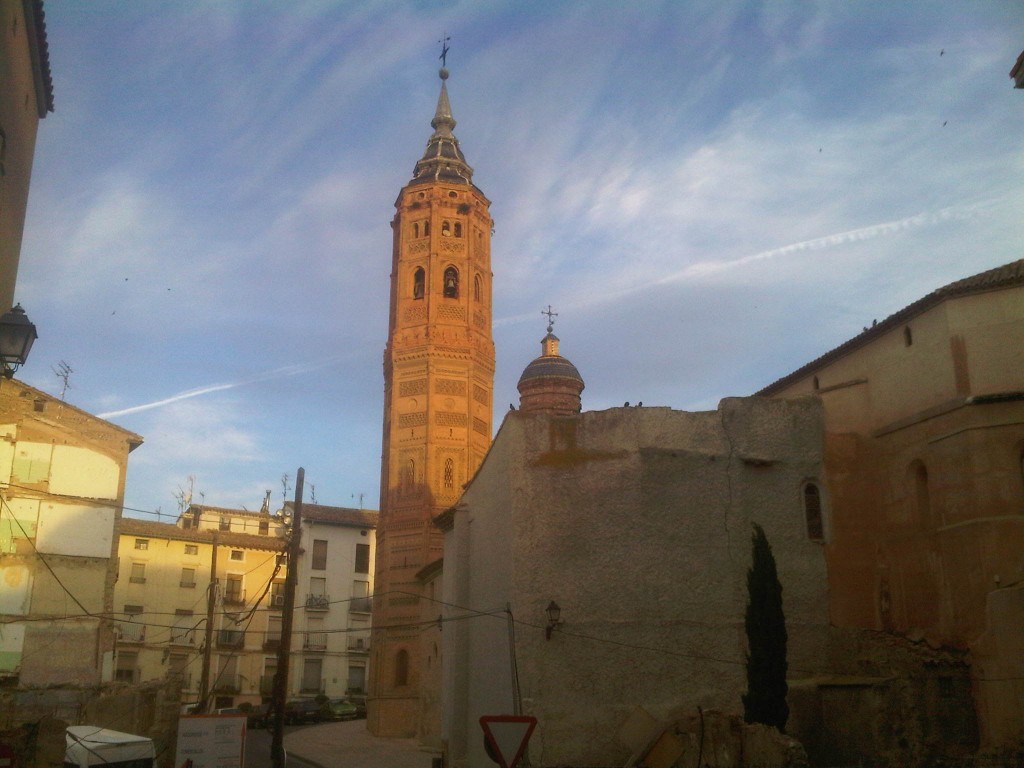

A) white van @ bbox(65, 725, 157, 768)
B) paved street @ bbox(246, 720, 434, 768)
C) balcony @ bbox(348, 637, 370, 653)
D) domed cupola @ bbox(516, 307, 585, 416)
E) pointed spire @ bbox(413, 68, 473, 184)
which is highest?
pointed spire @ bbox(413, 68, 473, 184)

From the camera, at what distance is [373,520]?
173 feet

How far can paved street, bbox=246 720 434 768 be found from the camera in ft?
82.9

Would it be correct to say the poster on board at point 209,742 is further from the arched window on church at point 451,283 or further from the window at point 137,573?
the window at point 137,573

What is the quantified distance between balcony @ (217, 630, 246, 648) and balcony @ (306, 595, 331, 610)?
183 inches

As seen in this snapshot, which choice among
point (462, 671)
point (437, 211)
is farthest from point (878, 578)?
point (437, 211)

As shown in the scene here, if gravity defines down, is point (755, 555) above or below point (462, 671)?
above

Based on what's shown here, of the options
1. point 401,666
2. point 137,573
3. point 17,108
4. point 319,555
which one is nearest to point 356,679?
point 319,555

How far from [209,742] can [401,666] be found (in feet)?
64.3

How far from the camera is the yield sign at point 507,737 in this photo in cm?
790

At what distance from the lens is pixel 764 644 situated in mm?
16312

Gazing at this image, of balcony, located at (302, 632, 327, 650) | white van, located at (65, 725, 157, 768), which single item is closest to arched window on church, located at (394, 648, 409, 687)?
balcony, located at (302, 632, 327, 650)

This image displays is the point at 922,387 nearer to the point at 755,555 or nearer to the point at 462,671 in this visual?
the point at 755,555

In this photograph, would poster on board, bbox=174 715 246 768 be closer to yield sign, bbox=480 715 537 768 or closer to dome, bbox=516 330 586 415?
yield sign, bbox=480 715 537 768

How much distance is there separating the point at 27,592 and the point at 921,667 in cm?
2287
